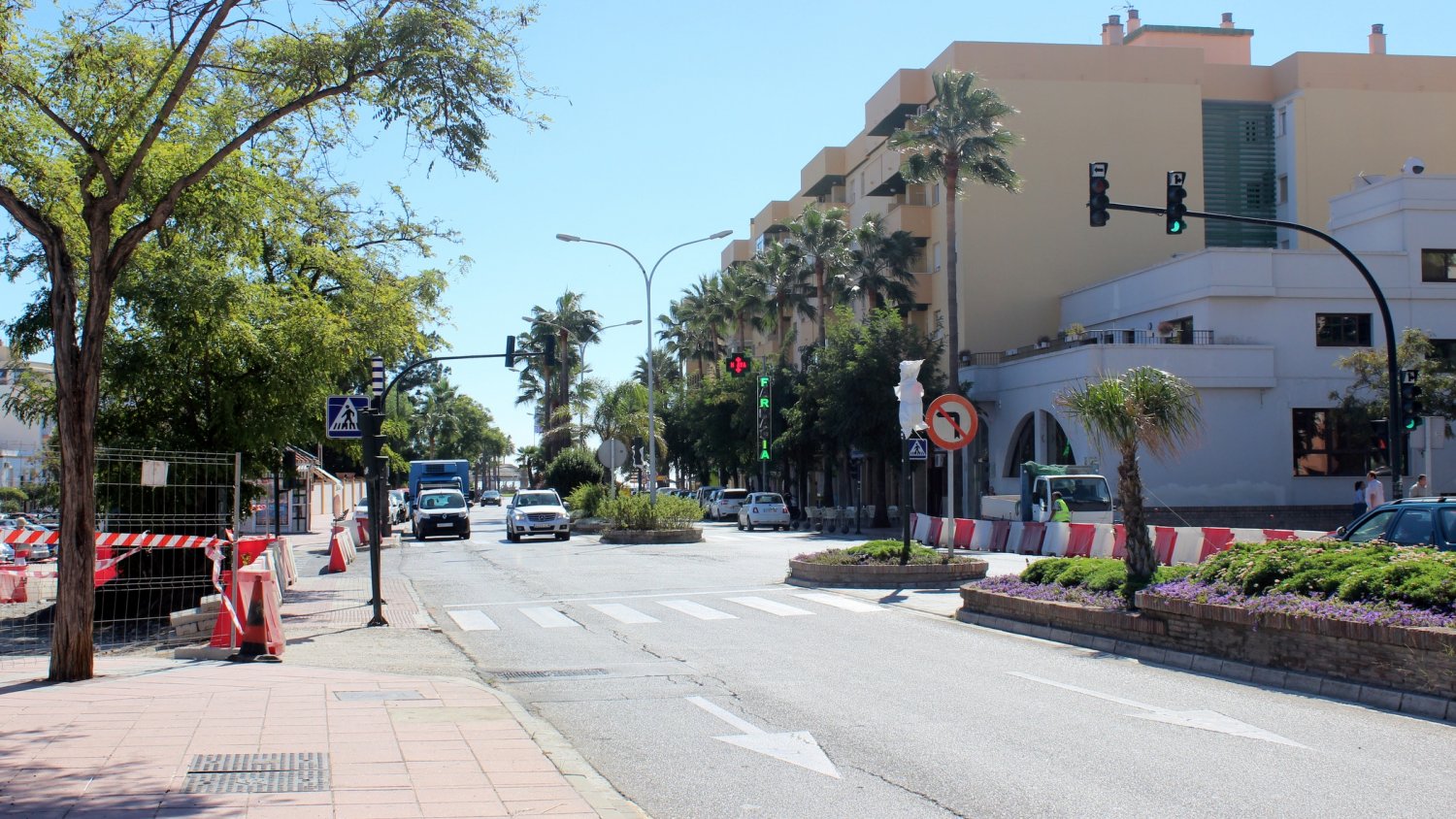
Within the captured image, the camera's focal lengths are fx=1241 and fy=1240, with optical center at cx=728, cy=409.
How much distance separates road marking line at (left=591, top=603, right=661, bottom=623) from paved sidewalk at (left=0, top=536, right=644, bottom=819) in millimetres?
4957

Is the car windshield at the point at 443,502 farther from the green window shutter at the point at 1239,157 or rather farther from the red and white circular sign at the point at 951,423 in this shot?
the green window shutter at the point at 1239,157

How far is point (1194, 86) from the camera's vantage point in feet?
167

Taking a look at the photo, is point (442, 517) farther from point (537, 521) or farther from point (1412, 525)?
point (1412, 525)

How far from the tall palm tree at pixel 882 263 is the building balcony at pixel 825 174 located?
14.5 meters

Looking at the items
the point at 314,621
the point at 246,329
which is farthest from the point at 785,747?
the point at 246,329

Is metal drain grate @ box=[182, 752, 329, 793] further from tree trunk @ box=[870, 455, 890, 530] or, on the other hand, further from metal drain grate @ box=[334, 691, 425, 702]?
tree trunk @ box=[870, 455, 890, 530]

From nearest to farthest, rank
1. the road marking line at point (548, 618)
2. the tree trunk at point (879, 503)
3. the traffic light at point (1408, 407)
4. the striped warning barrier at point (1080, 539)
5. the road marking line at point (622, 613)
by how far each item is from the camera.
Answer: the road marking line at point (548, 618) → the road marking line at point (622, 613) → the traffic light at point (1408, 407) → the striped warning barrier at point (1080, 539) → the tree trunk at point (879, 503)

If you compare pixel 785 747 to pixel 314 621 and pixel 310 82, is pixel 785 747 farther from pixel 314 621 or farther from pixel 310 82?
pixel 314 621

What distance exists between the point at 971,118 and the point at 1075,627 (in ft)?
104

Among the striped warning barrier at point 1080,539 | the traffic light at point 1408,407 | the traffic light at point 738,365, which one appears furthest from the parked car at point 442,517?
the traffic light at point 1408,407

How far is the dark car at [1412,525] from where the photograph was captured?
42.5ft

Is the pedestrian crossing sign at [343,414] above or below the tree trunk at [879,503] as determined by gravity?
above

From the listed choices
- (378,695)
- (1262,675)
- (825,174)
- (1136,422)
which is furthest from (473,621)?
(825,174)

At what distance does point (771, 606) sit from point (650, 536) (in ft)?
63.1
